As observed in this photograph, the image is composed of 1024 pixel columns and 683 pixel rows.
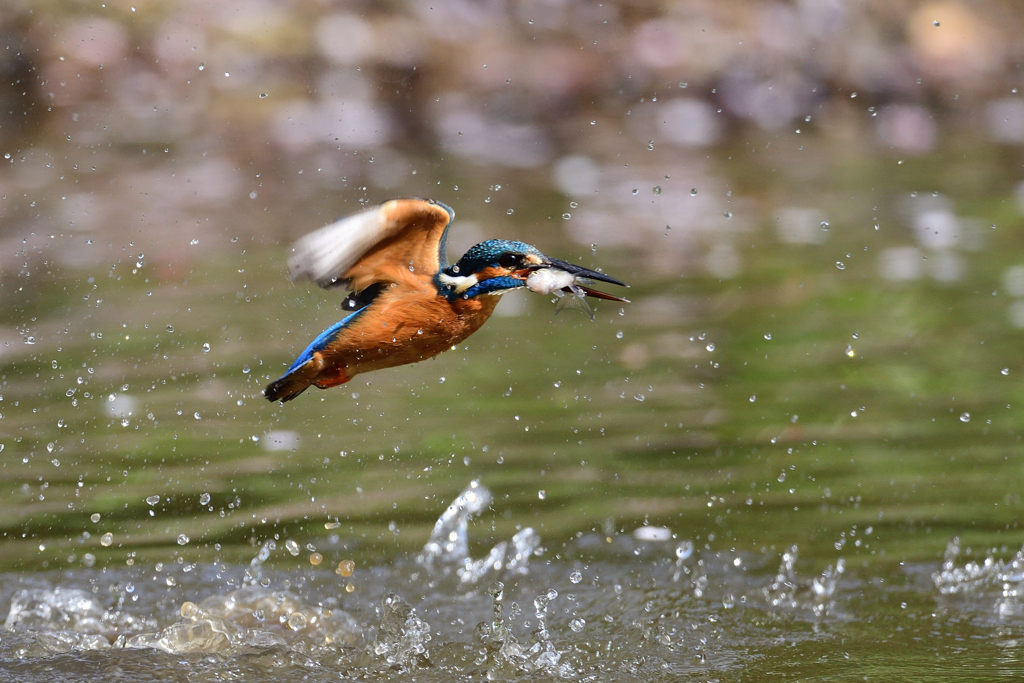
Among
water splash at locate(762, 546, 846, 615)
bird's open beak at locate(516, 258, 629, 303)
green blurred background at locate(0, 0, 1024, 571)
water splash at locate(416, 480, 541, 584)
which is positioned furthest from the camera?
green blurred background at locate(0, 0, 1024, 571)

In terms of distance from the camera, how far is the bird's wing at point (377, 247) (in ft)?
8.52

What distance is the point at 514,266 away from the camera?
8.38 ft

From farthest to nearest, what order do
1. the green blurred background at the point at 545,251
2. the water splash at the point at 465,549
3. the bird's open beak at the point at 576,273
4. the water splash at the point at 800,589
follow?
the green blurred background at the point at 545,251 < the water splash at the point at 465,549 < the water splash at the point at 800,589 < the bird's open beak at the point at 576,273

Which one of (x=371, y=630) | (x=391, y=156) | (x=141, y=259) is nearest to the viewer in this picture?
(x=371, y=630)

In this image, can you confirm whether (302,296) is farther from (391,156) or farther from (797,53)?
(797,53)

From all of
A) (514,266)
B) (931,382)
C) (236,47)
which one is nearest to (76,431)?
(514,266)

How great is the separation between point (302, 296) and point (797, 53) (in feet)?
25.6

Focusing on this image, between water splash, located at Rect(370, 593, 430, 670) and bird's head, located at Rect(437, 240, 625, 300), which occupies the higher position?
bird's head, located at Rect(437, 240, 625, 300)

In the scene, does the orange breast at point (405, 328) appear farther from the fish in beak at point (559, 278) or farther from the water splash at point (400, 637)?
the water splash at point (400, 637)

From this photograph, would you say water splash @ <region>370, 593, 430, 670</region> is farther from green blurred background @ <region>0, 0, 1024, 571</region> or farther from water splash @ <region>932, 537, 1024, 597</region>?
water splash @ <region>932, 537, 1024, 597</region>

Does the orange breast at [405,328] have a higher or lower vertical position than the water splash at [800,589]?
higher

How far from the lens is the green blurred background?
4035 mm

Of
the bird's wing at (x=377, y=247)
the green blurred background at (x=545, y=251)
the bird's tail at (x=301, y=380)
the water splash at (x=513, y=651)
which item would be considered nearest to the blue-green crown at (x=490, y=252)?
the bird's wing at (x=377, y=247)

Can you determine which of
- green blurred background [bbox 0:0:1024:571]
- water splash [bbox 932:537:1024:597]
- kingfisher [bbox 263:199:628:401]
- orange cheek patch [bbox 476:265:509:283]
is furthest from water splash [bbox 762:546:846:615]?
orange cheek patch [bbox 476:265:509:283]
